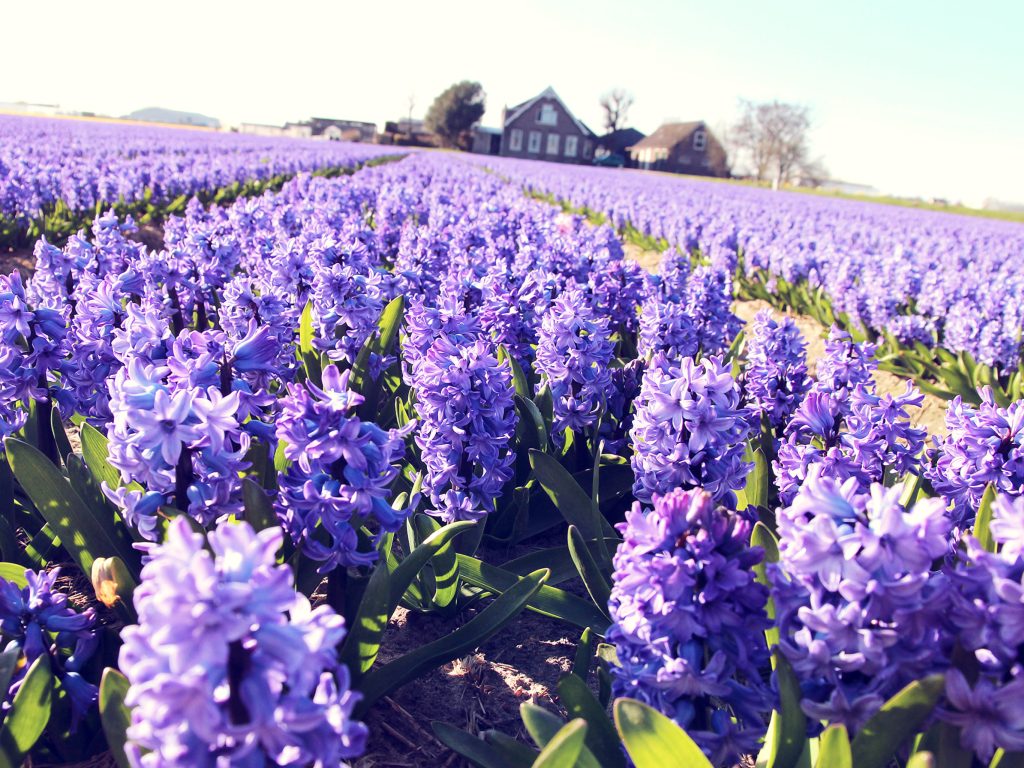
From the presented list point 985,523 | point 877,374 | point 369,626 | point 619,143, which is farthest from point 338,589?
point 619,143

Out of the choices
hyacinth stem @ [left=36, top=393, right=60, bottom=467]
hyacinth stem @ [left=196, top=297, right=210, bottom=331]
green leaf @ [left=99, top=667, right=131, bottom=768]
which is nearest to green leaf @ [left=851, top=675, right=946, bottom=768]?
green leaf @ [left=99, top=667, right=131, bottom=768]

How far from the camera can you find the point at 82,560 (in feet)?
6.13

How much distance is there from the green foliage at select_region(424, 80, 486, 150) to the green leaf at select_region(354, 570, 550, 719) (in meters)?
77.9

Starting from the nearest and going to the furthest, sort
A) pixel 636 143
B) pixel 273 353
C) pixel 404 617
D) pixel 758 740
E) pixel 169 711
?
pixel 169 711 < pixel 758 740 < pixel 273 353 < pixel 404 617 < pixel 636 143

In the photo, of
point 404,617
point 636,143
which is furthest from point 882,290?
point 636,143

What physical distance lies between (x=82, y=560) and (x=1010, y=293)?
8477 millimetres

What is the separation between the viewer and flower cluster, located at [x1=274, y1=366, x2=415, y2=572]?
4.84 feet

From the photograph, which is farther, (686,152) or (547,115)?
(686,152)

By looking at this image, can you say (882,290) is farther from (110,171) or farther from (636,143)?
(636,143)

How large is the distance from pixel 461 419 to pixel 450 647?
73 cm

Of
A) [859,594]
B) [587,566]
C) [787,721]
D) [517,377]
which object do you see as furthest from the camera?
[517,377]

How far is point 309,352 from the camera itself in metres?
3.19

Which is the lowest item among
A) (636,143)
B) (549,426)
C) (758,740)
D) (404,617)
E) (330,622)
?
(404,617)

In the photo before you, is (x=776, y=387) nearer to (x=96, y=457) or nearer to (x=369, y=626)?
(x=369, y=626)
